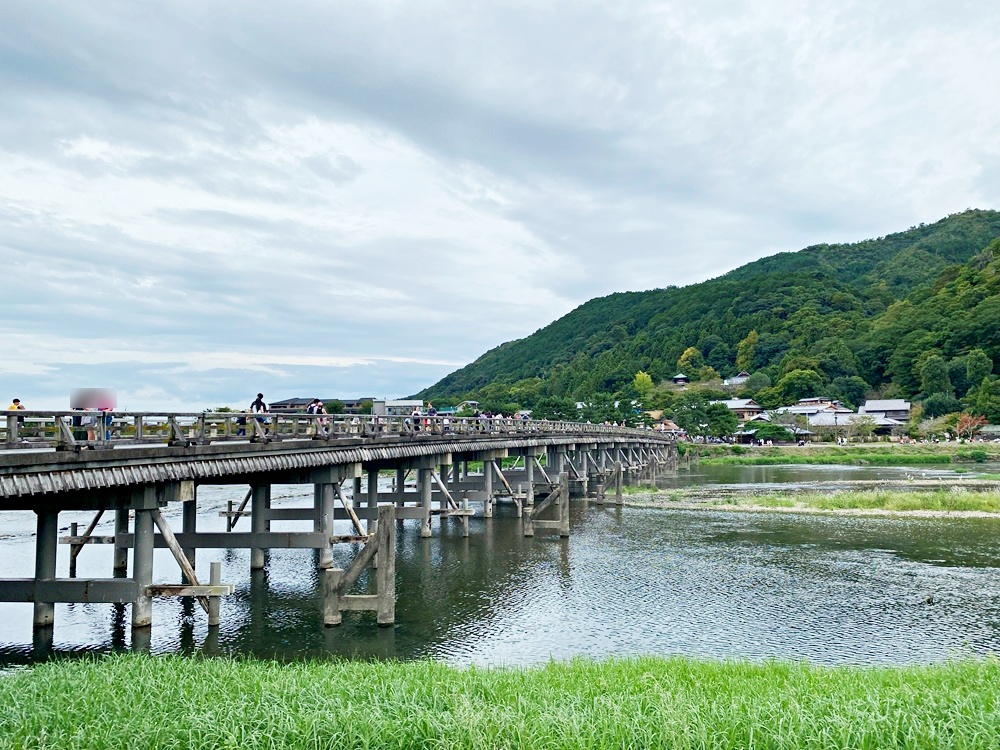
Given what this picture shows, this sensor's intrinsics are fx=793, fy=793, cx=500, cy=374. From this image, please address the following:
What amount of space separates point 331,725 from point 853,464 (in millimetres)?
90223

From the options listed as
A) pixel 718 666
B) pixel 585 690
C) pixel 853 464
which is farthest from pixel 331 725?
pixel 853 464

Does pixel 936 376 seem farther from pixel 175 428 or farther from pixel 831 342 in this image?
pixel 175 428

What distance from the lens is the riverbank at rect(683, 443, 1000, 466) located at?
3499 inches

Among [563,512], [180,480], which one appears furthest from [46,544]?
[563,512]

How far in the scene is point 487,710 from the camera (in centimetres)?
938

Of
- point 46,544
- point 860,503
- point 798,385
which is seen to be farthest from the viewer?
point 798,385

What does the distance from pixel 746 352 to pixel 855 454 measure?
83.1 m

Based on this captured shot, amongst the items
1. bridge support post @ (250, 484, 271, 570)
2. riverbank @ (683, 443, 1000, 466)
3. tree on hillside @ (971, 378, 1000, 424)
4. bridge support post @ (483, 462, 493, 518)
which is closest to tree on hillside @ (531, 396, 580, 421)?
riverbank @ (683, 443, 1000, 466)

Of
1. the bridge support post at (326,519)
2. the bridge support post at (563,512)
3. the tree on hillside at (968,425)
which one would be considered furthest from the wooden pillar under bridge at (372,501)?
the tree on hillside at (968,425)

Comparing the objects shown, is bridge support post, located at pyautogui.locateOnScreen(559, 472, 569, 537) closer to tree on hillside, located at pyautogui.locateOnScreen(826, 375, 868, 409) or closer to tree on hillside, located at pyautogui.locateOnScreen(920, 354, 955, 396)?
tree on hillside, located at pyautogui.locateOnScreen(920, 354, 955, 396)

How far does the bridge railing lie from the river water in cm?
435

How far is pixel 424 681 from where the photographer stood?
11234 mm

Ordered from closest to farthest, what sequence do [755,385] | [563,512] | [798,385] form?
[563,512] → [798,385] → [755,385]

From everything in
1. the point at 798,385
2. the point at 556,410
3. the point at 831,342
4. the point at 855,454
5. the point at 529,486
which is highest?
the point at 831,342
